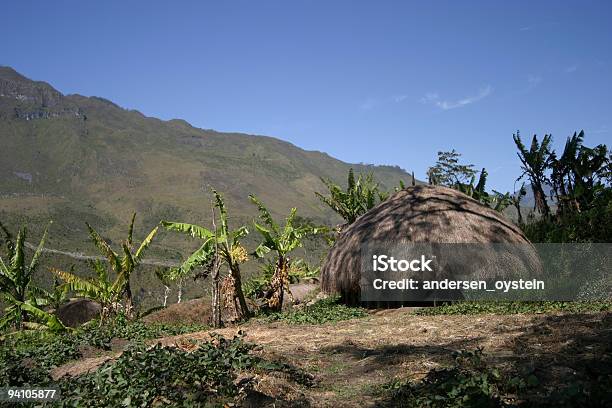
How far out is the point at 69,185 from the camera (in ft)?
636

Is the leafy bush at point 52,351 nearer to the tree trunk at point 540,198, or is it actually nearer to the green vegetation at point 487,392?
the green vegetation at point 487,392

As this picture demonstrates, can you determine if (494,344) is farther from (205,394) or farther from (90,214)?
(90,214)

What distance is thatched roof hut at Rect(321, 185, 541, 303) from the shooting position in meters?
12.1

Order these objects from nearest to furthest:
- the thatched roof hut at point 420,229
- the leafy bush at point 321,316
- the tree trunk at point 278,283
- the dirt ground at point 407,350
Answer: the dirt ground at point 407,350
the leafy bush at point 321,316
the thatched roof hut at point 420,229
the tree trunk at point 278,283

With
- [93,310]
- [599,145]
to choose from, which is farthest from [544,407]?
[93,310]

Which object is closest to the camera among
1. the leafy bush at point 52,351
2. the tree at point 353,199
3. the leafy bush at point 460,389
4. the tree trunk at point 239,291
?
the leafy bush at point 460,389

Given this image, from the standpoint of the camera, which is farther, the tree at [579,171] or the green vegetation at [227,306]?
the tree at [579,171]

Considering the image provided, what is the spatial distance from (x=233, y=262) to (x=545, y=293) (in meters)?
7.37

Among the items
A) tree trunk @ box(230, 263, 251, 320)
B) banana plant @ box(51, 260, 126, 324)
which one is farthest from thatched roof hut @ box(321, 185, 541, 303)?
banana plant @ box(51, 260, 126, 324)

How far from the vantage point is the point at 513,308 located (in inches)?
376

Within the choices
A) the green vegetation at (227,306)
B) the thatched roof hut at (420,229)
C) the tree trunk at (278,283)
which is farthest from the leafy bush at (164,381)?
the tree trunk at (278,283)

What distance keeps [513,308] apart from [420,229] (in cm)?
326

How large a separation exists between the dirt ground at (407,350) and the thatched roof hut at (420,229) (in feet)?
10.5

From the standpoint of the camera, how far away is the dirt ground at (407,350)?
4.88 metres
